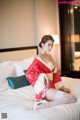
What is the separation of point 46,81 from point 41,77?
78 millimetres

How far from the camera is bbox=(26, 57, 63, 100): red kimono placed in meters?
2.25

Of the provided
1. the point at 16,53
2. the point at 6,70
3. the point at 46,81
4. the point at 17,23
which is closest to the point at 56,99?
the point at 46,81

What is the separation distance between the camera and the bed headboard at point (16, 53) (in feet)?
11.5

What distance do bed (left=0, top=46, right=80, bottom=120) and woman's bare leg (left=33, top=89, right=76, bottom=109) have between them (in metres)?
0.08

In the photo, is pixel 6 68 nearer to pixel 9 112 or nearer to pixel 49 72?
pixel 49 72

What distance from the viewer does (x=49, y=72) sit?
2471 millimetres

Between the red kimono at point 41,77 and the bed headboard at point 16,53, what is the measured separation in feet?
3.95

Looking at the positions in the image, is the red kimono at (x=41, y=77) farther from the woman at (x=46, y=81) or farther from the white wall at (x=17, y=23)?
the white wall at (x=17, y=23)

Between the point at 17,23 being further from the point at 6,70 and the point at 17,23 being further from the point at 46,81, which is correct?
the point at 46,81

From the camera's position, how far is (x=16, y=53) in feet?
12.3

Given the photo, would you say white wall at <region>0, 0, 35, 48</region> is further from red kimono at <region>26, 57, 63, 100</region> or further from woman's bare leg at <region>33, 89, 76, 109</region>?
woman's bare leg at <region>33, 89, 76, 109</region>

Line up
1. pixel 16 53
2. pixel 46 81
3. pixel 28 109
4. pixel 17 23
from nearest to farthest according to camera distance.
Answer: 1. pixel 28 109
2. pixel 46 81
3. pixel 16 53
4. pixel 17 23

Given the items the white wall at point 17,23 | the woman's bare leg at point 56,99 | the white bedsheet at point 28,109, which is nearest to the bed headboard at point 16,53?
the white wall at point 17,23

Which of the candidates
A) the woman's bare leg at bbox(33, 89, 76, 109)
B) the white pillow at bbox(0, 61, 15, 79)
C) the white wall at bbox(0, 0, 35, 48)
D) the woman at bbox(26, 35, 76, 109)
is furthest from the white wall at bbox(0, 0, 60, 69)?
the woman's bare leg at bbox(33, 89, 76, 109)
